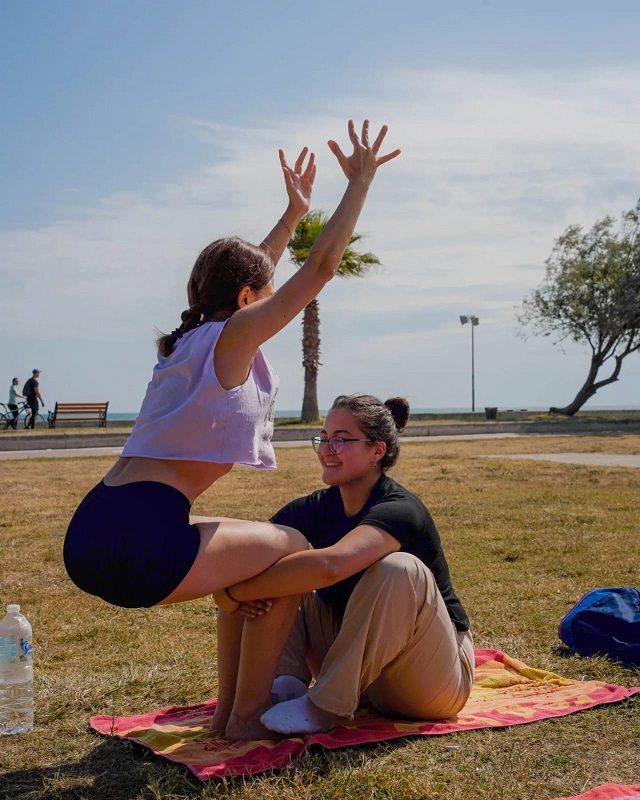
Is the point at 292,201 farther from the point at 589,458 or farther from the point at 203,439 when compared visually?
the point at 589,458

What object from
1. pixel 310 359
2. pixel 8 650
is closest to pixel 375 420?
pixel 8 650

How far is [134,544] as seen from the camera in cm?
272

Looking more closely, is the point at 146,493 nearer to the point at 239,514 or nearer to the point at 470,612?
the point at 470,612

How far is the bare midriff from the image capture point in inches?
112

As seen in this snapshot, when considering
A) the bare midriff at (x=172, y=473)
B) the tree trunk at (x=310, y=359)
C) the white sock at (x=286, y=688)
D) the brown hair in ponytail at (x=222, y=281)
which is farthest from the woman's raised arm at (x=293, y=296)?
the tree trunk at (x=310, y=359)

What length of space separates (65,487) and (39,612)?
617 centimetres

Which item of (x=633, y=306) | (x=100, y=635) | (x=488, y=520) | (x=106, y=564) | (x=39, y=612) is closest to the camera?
(x=106, y=564)

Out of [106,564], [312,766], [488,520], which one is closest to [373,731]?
[312,766]

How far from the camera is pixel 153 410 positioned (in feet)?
9.55

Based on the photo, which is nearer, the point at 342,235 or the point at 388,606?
the point at 342,235

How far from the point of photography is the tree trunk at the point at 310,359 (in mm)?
31797

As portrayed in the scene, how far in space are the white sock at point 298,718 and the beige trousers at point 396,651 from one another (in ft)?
0.14

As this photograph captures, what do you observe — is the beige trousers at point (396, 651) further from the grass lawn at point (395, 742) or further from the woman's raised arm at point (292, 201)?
the woman's raised arm at point (292, 201)

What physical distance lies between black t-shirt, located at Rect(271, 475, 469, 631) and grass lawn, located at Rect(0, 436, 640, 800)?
1.81ft
